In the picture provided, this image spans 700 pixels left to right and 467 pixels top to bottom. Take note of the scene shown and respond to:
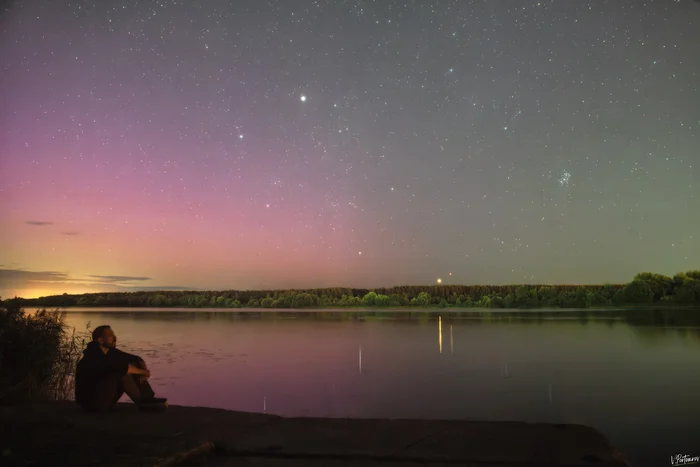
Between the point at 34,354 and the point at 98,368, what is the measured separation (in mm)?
5573

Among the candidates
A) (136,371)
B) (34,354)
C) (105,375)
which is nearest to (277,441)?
(136,371)

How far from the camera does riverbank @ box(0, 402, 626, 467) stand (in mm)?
6262

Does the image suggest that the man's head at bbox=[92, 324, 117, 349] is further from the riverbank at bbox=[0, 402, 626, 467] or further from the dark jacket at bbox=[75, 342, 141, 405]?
the riverbank at bbox=[0, 402, 626, 467]

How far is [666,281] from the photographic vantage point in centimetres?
13400

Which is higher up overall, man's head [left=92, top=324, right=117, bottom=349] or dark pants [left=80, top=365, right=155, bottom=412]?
man's head [left=92, top=324, right=117, bottom=349]

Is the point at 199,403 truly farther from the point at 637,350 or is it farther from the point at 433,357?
the point at 637,350

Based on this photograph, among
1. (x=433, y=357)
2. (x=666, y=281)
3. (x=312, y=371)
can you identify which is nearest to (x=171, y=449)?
(x=312, y=371)

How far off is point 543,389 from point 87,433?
15.4 metres

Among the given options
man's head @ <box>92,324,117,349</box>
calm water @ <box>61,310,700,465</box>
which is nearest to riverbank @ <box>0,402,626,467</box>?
man's head @ <box>92,324,117,349</box>
